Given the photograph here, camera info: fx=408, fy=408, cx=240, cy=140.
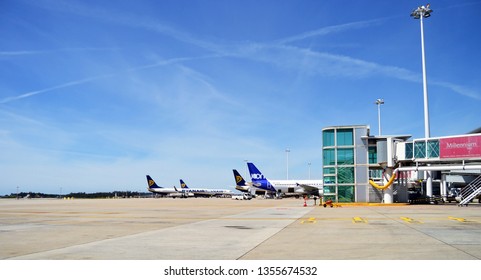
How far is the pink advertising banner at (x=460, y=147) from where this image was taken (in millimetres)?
45438

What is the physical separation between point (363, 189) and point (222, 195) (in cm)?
12201

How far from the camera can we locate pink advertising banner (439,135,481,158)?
149 ft

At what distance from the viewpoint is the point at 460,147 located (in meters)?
46.4

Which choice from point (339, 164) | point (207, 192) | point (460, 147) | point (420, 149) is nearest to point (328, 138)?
point (339, 164)

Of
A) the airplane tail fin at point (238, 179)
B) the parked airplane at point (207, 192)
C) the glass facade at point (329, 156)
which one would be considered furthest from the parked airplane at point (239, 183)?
the glass facade at point (329, 156)

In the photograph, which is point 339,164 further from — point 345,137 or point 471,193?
point 471,193

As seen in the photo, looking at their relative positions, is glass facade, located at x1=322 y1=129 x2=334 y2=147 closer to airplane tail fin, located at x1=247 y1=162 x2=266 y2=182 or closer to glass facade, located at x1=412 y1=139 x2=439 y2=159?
glass facade, located at x1=412 y1=139 x2=439 y2=159

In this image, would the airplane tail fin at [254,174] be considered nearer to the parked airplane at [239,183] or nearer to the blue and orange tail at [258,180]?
the blue and orange tail at [258,180]

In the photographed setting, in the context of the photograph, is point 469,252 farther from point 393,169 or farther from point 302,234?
point 393,169

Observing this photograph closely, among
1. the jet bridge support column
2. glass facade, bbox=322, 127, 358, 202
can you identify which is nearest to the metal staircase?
the jet bridge support column

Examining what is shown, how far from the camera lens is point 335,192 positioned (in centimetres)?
5484

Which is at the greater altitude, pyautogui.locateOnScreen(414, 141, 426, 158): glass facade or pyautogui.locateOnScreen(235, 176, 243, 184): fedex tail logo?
pyautogui.locateOnScreen(414, 141, 426, 158): glass facade
